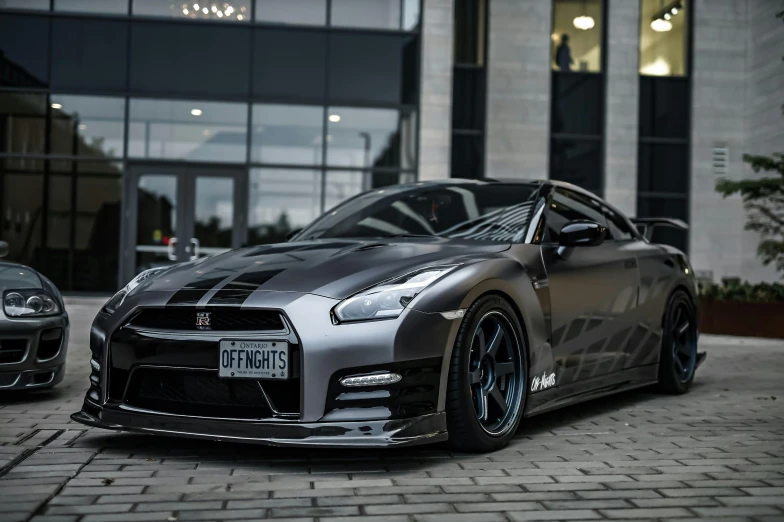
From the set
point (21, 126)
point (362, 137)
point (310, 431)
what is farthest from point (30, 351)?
point (21, 126)

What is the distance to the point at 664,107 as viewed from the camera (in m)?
19.3

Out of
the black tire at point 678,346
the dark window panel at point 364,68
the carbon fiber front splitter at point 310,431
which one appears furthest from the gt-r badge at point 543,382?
the dark window panel at point 364,68

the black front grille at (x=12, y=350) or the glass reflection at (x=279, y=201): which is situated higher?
the glass reflection at (x=279, y=201)

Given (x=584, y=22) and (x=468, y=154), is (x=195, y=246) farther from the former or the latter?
(x=584, y=22)

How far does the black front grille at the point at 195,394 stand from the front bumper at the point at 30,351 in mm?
1873

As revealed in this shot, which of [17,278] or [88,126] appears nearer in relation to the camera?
[17,278]

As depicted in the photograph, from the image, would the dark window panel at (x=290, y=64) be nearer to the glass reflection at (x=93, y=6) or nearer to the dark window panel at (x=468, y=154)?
the glass reflection at (x=93, y=6)

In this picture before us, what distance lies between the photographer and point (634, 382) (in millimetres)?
6234

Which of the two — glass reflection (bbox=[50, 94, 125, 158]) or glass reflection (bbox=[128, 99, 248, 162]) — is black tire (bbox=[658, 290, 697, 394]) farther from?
glass reflection (bbox=[50, 94, 125, 158])

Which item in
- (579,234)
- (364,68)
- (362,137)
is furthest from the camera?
(364,68)

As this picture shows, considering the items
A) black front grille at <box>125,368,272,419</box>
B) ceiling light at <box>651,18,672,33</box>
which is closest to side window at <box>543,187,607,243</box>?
black front grille at <box>125,368,272,419</box>

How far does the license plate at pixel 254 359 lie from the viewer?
4020mm

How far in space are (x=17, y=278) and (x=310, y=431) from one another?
3058mm

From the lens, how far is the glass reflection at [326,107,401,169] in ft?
57.8
